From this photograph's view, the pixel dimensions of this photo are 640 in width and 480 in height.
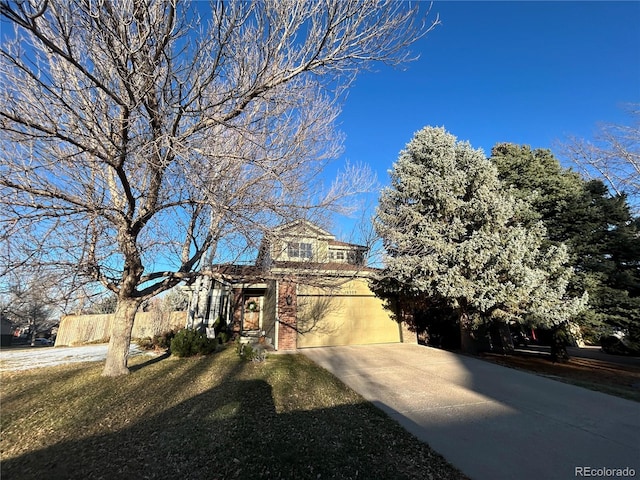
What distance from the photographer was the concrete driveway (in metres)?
2.91

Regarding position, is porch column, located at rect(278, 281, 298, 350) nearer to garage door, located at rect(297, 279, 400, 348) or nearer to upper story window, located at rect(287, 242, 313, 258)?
garage door, located at rect(297, 279, 400, 348)

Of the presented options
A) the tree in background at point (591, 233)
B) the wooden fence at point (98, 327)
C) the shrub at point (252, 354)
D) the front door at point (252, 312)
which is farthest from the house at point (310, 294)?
the tree in background at point (591, 233)

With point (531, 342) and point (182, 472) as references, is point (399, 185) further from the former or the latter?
point (531, 342)

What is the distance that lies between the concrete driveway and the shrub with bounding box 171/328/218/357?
4.70m

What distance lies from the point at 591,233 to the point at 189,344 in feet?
45.3

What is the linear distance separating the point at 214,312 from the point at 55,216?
9.84 m

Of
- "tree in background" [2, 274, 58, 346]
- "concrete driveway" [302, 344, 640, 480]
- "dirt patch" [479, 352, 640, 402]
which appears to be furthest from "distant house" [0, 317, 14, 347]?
"dirt patch" [479, 352, 640, 402]

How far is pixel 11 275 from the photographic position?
481cm

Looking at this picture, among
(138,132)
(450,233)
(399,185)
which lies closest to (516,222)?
(450,233)

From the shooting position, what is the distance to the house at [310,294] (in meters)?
7.21

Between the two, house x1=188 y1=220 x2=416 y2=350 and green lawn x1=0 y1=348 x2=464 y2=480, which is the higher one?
house x1=188 y1=220 x2=416 y2=350

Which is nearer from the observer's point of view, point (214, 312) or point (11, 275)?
point (11, 275)

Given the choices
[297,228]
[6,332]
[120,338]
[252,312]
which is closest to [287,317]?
[297,228]

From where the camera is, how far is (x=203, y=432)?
3.64 metres
